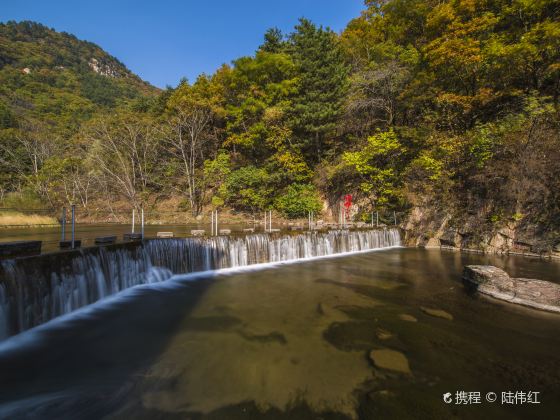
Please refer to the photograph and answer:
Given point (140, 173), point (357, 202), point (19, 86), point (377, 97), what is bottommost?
point (357, 202)

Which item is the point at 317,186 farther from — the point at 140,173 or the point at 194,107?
the point at 140,173

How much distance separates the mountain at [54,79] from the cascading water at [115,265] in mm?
50360

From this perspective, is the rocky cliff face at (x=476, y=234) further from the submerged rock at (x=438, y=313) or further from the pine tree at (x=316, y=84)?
the pine tree at (x=316, y=84)

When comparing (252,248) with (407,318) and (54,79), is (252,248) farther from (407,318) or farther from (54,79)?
(54,79)

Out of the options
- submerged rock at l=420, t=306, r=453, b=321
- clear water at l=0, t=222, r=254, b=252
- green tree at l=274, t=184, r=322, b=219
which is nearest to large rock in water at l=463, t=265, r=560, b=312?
submerged rock at l=420, t=306, r=453, b=321

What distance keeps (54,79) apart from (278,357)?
124017 mm

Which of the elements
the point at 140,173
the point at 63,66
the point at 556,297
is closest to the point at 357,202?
the point at 556,297

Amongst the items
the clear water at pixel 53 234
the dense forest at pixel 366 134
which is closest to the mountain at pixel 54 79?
the dense forest at pixel 366 134

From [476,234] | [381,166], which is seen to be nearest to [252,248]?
[476,234]

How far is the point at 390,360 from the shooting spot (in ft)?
16.2

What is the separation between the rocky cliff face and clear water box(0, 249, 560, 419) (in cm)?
842

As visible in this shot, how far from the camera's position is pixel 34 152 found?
118 ft

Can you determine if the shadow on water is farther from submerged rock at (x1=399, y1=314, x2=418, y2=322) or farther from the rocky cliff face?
the rocky cliff face

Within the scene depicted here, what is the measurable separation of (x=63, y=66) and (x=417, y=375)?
527 ft
